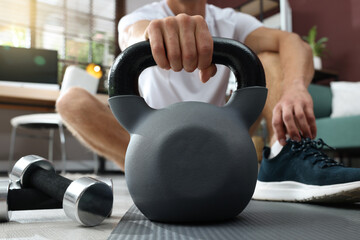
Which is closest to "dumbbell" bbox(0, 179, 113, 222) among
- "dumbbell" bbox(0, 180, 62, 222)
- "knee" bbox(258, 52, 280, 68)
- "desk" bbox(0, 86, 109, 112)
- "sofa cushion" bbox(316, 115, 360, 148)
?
"dumbbell" bbox(0, 180, 62, 222)

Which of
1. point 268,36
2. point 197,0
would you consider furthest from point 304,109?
point 197,0

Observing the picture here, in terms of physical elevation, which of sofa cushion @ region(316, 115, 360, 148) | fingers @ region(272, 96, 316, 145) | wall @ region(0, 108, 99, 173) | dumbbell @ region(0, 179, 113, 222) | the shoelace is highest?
fingers @ region(272, 96, 316, 145)

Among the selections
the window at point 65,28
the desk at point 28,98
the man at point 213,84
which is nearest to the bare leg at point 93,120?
the man at point 213,84

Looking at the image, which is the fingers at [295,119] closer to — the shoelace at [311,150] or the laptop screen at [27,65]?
the shoelace at [311,150]

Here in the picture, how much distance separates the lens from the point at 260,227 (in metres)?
0.53

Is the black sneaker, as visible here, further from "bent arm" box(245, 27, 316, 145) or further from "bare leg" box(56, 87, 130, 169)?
"bare leg" box(56, 87, 130, 169)

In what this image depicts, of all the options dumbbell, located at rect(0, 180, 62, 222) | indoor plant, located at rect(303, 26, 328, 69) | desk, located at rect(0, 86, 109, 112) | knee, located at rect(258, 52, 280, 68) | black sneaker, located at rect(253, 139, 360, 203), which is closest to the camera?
dumbbell, located at rect(0, 180, 62, 222)

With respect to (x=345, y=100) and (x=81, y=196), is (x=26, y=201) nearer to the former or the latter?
(x=81, y=196)

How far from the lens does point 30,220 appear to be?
66cm

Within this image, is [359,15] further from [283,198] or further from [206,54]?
[206,54]

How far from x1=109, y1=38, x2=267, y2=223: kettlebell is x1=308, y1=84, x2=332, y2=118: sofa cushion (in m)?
2.79

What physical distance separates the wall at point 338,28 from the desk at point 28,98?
10.5 ft

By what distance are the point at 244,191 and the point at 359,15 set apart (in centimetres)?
Answer: 447

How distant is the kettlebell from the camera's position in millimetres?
514
